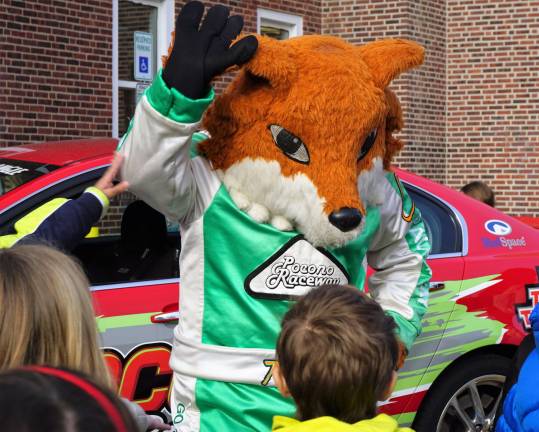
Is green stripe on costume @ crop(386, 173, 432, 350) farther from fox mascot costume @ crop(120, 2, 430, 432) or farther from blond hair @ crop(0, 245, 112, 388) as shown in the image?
blond hair @ crop(0, 245, 112, 388)

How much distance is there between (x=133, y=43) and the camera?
11.0 meters

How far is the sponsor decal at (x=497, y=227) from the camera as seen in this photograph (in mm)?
5207

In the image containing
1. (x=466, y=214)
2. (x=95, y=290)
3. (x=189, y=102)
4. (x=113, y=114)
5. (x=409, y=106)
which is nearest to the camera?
(x=189, y=102)

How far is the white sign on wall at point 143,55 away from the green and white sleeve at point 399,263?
25.9 feet

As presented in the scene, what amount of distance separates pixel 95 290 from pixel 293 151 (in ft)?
4.57

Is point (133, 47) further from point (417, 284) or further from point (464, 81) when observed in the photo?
point (417, 284)

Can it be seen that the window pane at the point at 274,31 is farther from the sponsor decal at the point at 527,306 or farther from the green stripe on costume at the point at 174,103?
the green stripe on costume at the point at 174,103

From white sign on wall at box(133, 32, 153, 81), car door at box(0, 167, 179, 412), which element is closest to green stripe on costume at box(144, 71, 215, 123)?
car door at box(0, 167, 179, 412)

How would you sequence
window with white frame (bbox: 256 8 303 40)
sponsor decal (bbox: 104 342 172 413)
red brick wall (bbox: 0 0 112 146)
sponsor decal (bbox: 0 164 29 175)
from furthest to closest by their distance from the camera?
window with white frame (bbox: 256 8 303 40) < red brick wall (bbox: 0 0 112 146) < sponsor decal (bbox: 0 164 29 175) < sponsor decal (bbox: 104 342 172 413)

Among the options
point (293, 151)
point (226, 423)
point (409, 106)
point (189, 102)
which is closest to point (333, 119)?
point (293, 151)

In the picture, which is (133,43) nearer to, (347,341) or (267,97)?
(267,97)

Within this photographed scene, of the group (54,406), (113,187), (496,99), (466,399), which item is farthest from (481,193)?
(54,406)

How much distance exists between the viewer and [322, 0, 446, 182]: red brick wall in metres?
13.2

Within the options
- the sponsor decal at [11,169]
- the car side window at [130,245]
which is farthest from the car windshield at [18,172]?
the car side window at [130,245]
